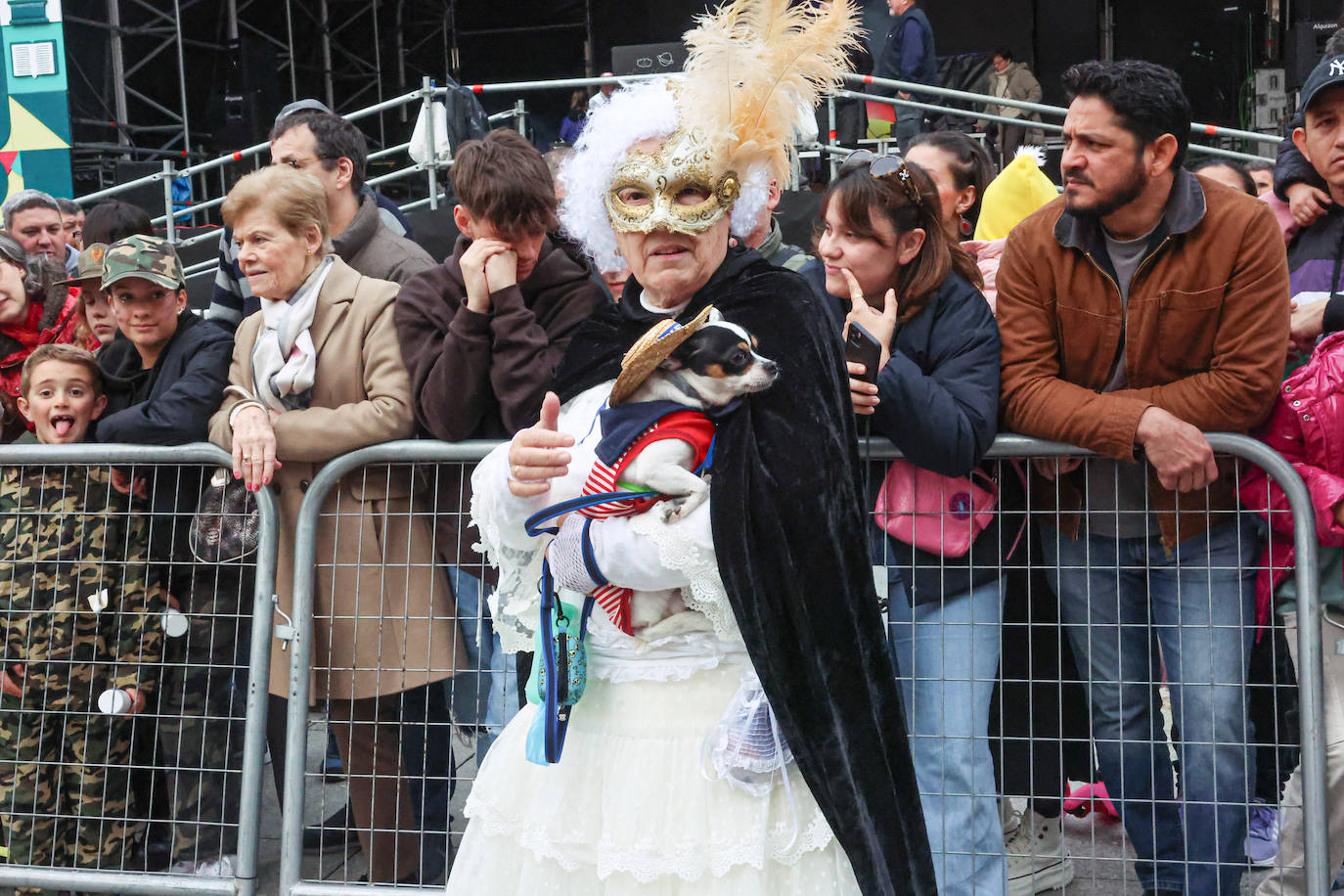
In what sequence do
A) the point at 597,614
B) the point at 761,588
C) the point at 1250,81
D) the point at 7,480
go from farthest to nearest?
the point at 1250,81
the point at 7,480
the point at 597,614
the point at 761,588

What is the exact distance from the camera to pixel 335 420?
11.8 feet

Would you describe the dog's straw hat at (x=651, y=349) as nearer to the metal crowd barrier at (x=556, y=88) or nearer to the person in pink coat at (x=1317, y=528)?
the person in pink coat at (x=1317, y=528)

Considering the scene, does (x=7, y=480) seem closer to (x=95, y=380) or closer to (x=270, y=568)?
(x=95, y=380)

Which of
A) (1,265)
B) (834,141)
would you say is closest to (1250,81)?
(834,141)

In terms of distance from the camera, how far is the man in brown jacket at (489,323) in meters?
3.44

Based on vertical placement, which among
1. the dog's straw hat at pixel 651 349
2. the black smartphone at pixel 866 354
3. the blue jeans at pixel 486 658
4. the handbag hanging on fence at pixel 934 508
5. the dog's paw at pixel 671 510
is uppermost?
the black smartphone at pixel 866 354

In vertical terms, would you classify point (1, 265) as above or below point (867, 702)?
above

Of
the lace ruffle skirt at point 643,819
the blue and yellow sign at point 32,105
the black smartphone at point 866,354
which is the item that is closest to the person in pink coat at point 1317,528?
the black smartphone at point 866,354

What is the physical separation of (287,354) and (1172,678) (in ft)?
8.05

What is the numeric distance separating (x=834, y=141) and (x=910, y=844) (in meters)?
8.40

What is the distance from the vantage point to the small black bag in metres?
3.84

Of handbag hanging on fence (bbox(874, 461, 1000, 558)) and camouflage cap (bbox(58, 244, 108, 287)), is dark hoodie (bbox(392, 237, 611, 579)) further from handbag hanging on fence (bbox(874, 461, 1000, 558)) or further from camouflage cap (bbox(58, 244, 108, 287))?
camouflage cap (bbox(58, 244, 108, 287))

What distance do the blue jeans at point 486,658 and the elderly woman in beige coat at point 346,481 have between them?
0.24ft

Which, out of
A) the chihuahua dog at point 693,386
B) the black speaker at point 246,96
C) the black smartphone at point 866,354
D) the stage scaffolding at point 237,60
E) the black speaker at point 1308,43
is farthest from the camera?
the black speaker at point 246,96
